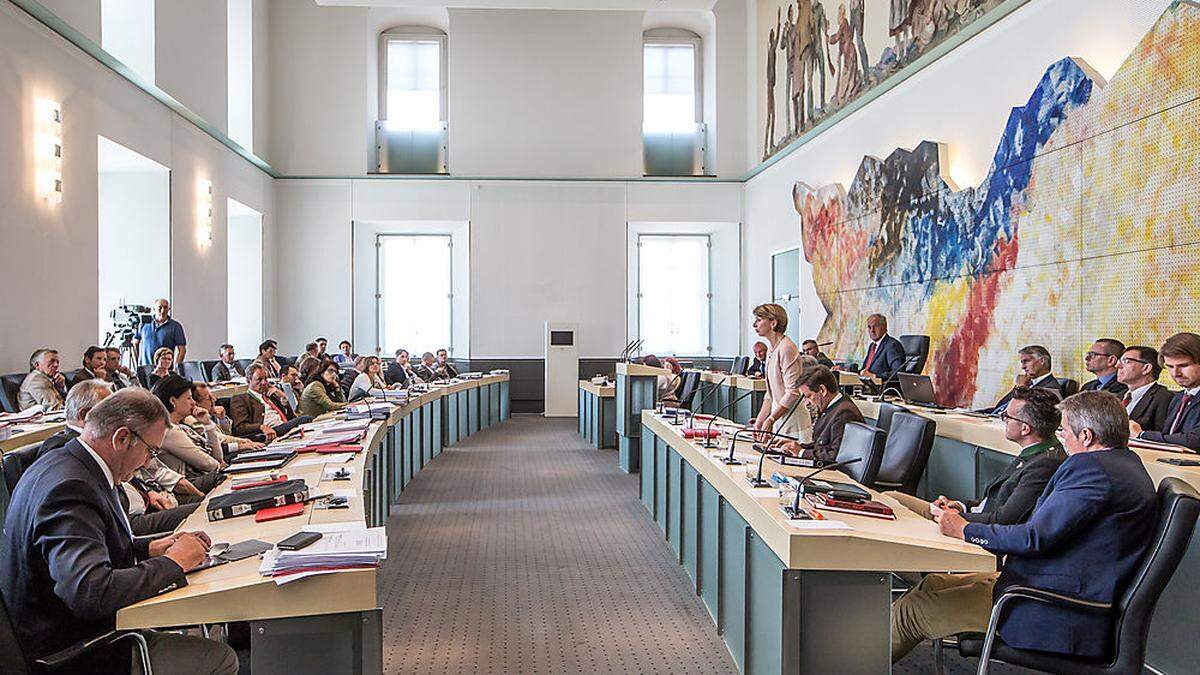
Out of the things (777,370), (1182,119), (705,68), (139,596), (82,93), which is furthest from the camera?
(705,68)

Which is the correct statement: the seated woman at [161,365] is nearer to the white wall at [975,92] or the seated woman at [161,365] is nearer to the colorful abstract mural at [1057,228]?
the colorful abstract mural at [1057,228]

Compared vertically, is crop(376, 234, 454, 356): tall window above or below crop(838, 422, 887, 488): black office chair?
above

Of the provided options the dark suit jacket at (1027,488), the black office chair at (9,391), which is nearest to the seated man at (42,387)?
the black office chair at (9,391)

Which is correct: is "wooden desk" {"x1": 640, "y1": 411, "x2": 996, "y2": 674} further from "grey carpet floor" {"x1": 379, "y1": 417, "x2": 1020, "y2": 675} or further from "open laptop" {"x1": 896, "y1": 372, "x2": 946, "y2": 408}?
"open laptop" {"x1": 896, "y1": 372, "x2": 946, "y2": 408}

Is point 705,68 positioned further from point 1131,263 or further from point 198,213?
point 1131,263

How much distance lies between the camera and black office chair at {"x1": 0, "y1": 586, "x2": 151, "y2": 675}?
200 cm

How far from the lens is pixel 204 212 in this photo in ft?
40.0

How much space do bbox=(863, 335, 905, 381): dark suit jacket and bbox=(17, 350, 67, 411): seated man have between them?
7220 millimetres

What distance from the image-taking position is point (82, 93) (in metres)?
8.77

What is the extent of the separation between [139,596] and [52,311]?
23.9 ft

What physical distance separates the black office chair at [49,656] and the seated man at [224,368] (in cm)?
931

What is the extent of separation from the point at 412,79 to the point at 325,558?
596 inches

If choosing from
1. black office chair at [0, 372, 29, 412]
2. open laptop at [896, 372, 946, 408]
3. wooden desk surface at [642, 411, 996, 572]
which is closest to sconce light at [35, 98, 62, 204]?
black office chair at [0, 372, 29, 412]

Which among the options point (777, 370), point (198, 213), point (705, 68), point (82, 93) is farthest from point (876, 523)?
point (705, 68)
